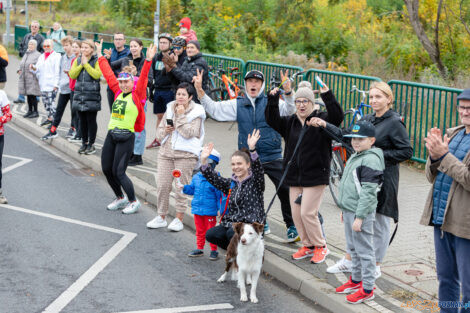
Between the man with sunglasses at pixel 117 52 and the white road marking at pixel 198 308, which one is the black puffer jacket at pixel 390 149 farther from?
the man with sunglasses at pixel 117 52

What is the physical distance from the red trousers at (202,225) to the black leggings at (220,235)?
1.02 feet

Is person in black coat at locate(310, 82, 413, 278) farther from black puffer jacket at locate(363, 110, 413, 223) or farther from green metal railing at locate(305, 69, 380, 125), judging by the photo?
green metal railing at locate(305, 69, 380, 125)

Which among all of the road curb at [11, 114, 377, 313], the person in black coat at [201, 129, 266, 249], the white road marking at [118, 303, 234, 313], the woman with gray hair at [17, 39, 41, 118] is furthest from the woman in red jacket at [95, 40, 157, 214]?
the woman with gray hair at [17, 39, 41, 118]

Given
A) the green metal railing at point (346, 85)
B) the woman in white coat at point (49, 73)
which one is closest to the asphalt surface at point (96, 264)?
the woman in white coat at point (49, 73)

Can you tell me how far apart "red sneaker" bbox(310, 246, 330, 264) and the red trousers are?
1155mm

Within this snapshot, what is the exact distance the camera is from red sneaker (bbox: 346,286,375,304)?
5673 mm

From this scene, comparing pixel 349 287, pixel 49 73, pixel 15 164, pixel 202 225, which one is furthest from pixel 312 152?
pixel 49 73

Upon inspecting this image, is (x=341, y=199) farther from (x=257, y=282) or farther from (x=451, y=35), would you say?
(x=451, y=35)

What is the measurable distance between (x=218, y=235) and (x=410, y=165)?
5619 mm

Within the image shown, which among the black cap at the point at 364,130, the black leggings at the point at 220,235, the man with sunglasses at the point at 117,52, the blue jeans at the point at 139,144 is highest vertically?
the man with sunglasses at the point at 117,52

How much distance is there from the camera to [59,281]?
6379mm

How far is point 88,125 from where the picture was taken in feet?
38.6

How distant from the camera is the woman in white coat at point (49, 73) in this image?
45.3 feet

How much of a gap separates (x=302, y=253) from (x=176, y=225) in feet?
6.65
